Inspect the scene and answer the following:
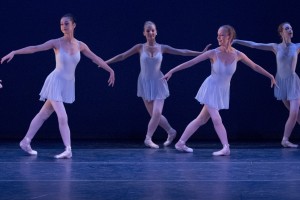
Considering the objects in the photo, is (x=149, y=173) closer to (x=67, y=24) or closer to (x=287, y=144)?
(x=67, y=24)

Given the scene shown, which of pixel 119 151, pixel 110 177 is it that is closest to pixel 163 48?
pixel 119 151

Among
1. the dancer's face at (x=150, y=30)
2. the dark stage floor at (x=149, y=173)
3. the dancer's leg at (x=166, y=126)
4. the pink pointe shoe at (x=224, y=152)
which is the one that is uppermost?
the dancer's face at (x=150, y=30)

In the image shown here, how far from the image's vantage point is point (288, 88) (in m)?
9.37

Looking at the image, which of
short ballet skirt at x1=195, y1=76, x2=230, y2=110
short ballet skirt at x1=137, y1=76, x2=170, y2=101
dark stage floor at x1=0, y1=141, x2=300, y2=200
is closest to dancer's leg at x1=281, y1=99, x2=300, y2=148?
dark stage floor at x1=0, y1=141, x2=300, y2=200

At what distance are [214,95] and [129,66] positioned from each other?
7.33ft

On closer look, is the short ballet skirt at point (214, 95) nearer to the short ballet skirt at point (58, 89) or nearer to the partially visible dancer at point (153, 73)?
the partially visible dancer at point (153, 73)

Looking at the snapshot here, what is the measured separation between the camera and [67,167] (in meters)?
7.55

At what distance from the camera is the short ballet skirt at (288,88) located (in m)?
9.32

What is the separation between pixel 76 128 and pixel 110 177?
146 inches

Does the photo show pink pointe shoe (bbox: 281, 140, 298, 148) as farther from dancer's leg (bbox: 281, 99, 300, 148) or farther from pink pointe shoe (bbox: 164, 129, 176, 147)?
pink pointe shoe (bbox: 164, 129, 176, 147)

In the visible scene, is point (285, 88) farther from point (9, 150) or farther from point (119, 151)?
point (9, 150)

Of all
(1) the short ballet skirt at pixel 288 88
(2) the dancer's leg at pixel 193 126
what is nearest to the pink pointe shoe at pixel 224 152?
(2) the dancer's leg at pixel 193 126

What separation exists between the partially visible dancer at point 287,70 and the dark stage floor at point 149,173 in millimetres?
480

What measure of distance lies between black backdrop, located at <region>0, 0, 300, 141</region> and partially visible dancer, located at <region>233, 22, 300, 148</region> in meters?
0.87
